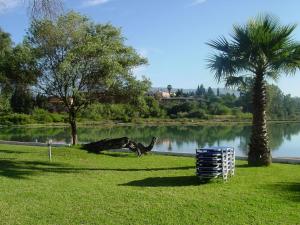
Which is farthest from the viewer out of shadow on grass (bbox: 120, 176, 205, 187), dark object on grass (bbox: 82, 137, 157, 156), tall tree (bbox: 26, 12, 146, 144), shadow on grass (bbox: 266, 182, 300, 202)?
tall tree (bbox: 26, 12, 146, 144)

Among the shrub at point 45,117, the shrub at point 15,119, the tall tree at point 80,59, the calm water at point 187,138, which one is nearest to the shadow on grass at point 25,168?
the tall tree at point 80,59

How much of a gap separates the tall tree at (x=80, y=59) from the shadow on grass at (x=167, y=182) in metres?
9.06

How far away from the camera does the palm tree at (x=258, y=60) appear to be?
1627cm

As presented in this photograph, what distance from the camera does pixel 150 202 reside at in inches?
362

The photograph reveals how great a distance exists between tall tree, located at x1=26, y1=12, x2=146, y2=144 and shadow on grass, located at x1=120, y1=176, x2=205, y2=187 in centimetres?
906

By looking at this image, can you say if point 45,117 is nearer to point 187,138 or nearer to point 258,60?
point 187,138

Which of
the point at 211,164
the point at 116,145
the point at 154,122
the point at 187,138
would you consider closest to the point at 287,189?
the point at 211,164

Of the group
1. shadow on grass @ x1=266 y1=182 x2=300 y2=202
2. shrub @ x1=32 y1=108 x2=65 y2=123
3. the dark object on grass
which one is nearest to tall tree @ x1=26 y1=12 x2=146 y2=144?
the dark object on grass

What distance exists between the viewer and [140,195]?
9.87 m

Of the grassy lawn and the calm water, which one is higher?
the calm water

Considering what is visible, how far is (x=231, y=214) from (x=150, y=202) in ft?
5.35

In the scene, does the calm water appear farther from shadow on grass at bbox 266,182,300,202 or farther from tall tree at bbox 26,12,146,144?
shadow on grass at bbox 266,182,300,202

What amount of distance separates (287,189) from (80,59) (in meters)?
12.3

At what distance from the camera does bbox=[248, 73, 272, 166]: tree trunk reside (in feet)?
54.1
